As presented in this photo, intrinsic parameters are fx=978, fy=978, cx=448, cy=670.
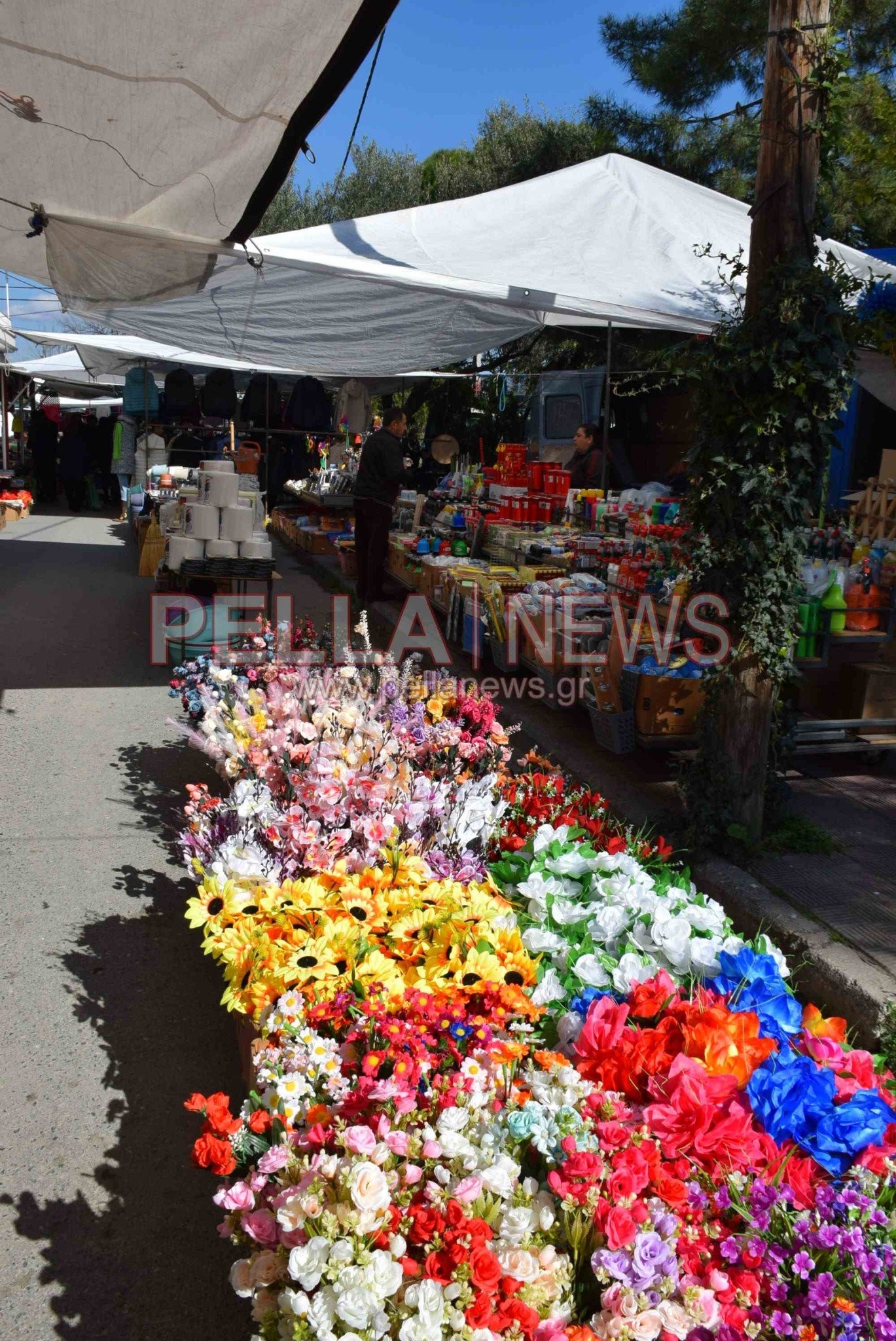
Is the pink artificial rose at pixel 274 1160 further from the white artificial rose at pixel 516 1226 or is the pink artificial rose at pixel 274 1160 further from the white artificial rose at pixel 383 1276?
the white artificial rose at pixel 516 1226

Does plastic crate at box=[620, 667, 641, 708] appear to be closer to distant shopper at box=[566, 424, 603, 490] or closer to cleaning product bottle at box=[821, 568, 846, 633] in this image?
cleaning product bottle at box=[821, 568, 846, 633]

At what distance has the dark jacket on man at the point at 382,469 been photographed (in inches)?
361

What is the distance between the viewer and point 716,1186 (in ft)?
5.83

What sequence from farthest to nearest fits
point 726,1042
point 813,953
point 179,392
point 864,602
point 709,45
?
1. point 179,392
2. point 709,45
3. point 864,602
4. point 813,953
5. point 726,1042

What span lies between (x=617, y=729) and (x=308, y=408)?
9633mm

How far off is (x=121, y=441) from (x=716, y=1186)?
17.5 m

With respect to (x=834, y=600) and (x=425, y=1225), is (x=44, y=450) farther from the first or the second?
(x=425, y=1225)

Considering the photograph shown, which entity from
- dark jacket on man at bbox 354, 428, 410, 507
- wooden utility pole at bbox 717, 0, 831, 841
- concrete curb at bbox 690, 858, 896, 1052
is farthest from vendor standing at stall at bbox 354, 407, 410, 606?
concrete curb at bbox 690, 858, 896, 1052

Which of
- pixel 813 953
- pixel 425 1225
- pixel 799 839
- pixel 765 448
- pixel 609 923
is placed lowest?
pixel 813 953

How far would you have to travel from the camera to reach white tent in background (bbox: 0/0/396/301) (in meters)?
2.87

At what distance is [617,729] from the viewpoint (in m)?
4.77

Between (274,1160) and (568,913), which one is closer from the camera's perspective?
(274,1160)

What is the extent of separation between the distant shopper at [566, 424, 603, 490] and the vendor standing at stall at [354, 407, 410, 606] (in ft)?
5.29

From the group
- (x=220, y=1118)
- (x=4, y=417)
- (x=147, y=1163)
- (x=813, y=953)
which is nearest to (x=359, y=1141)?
(x=220, y=1118)
